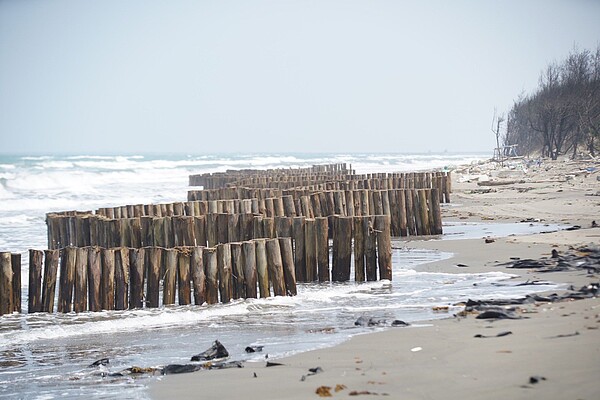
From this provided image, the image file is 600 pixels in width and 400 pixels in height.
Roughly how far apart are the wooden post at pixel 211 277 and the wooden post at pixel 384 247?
9.67ft

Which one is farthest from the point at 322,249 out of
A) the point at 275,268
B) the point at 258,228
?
the point at 275,268

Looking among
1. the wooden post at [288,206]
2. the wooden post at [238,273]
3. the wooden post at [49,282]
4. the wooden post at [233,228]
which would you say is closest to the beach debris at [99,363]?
the wooden post at [238,273]

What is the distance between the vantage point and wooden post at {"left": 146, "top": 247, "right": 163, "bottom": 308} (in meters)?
11.6

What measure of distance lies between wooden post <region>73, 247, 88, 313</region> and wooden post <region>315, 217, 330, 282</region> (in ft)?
A: 12.6

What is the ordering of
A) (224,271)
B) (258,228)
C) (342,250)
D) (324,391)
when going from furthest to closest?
(258,228)
(342,250)
(224,271)
(324,391)

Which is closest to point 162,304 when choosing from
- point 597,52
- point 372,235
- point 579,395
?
point 372,235

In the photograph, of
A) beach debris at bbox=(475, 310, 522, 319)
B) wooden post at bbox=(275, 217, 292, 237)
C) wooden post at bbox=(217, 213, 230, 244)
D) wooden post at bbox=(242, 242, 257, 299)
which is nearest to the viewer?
beach debris at bbox=(475, 310, 522, 319)

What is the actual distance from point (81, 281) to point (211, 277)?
183 centimetres

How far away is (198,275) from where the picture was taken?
38.3 ft

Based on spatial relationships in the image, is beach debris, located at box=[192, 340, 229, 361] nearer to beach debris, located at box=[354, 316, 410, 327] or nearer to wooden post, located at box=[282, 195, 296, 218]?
beach debris, located at box=[354, 316, 410, 327]

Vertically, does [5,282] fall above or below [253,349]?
above

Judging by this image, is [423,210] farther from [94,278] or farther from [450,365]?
[450,365]

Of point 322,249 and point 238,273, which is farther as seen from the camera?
point 322,249

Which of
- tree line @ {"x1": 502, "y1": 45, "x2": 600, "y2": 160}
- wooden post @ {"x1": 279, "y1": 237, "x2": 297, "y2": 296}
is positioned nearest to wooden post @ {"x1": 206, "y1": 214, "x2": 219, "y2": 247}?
wooden post @ {"x1": 279, "y1": 237, "x2": 297, "y2": 296}
